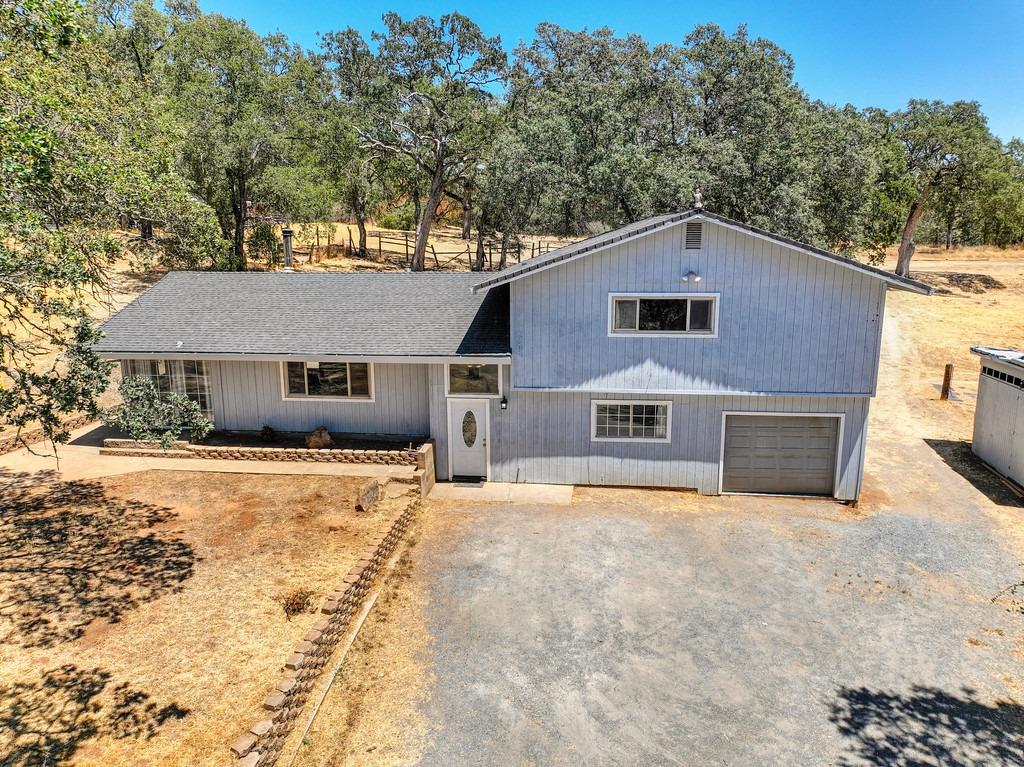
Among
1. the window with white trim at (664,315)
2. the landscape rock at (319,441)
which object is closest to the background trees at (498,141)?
the landscape rock at (319,441)

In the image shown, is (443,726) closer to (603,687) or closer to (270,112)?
→ (603,687)

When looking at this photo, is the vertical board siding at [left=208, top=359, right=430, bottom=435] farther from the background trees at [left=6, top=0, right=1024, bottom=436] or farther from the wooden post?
the wooden post

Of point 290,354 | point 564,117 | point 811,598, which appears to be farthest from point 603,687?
point 564,117

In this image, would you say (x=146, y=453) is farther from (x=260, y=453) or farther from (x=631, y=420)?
(x=631, y=420)

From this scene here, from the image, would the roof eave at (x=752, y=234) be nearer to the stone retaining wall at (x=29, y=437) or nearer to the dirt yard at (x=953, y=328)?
the dirt yard at (x=953, y=328)

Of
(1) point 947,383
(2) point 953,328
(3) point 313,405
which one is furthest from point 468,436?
(2) point 953,328

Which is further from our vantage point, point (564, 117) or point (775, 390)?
point (564, 117)
